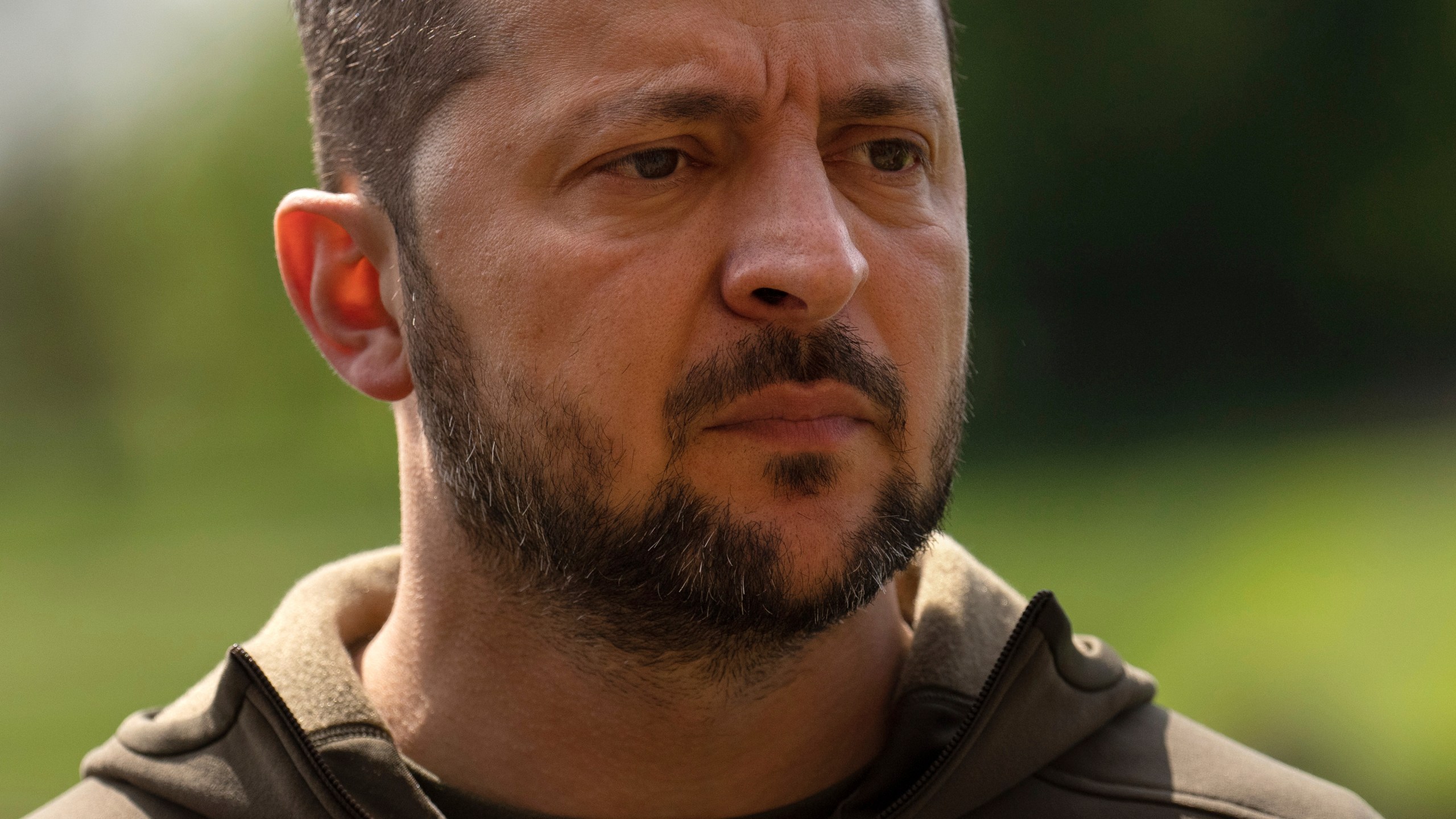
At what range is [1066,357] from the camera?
16.8 m

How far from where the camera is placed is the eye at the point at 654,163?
2197mm

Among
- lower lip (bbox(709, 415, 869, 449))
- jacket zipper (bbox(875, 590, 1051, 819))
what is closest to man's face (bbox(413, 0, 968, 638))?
lower lip (bbox(709, 415, 869, 449))

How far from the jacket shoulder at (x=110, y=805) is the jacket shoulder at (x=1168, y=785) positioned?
1381 millimetres

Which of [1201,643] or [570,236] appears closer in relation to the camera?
[570,236]

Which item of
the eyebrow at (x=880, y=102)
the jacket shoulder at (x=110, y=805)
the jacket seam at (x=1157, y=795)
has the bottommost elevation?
the jacket shoulder at (x=110, y=805)

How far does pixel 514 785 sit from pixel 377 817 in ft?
0.88

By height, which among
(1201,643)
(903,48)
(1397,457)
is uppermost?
(903,48)

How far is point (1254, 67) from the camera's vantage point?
16859 mm

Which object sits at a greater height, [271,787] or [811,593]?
[811,593]

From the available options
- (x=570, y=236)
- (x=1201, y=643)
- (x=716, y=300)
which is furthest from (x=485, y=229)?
(x=1201, y=643)

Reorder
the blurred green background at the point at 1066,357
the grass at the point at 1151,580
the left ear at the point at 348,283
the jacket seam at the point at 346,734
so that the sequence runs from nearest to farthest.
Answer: the jacket seam at the point at 346,734, the left ear at the point at 348,283, the grass at the point at 1151,580, the blurred green background at the point at 1066,357

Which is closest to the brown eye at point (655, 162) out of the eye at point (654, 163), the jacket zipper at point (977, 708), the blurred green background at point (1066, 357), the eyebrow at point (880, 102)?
the eye at point (654, 163)

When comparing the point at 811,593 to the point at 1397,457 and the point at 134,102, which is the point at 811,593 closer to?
the point at 1397,457

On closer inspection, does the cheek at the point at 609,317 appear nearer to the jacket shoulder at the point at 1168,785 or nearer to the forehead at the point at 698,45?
the forehead at the point at 698,45
